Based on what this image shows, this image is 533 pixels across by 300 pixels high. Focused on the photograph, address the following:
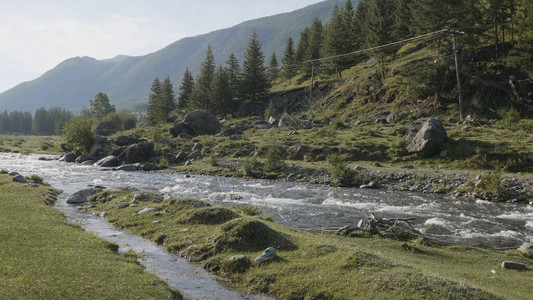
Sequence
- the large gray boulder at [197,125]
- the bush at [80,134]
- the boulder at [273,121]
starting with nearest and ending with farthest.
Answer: the bush at [80,134] < the boulder at [273,121] < the large gray boulder at [197,125]

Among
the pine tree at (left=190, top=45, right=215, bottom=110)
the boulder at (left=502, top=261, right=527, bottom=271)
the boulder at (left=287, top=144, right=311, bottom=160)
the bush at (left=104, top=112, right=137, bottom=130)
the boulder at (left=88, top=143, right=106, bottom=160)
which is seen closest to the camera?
the boulder at (left=502, top=261, right=527, bottom=271)

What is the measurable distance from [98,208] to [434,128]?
34.4 metres

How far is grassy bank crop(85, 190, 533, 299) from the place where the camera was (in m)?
10.8

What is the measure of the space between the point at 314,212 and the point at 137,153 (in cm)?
4571

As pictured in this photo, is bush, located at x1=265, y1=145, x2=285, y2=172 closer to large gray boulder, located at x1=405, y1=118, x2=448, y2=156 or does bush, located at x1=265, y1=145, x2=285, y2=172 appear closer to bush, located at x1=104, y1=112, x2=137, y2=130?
large gray boulder, located at x1=405, y1=118, x2=448, y2=156

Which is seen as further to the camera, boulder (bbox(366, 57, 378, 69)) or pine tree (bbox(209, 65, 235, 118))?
pine tree (bbox(209, 65, 235, 118))

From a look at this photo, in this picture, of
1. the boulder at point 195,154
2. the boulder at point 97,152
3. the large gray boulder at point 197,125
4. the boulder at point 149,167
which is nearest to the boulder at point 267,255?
the boulder at point 149,167

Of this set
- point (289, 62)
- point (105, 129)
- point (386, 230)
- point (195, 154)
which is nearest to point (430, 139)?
point (386, 230)

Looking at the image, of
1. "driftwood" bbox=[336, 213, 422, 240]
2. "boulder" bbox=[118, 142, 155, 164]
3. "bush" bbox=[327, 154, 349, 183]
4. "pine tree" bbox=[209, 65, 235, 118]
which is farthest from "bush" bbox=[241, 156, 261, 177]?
"pine tree" bbox=[209, 65, 235, 118]

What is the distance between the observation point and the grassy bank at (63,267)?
10047 mm

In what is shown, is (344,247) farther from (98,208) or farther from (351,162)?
(351,162)

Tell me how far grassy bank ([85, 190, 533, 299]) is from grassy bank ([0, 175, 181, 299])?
2847 millimetres

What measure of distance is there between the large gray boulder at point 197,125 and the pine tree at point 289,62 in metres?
37.4

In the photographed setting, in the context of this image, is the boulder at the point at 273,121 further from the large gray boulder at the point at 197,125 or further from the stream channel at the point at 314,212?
the stream channel at the point at 314,212
